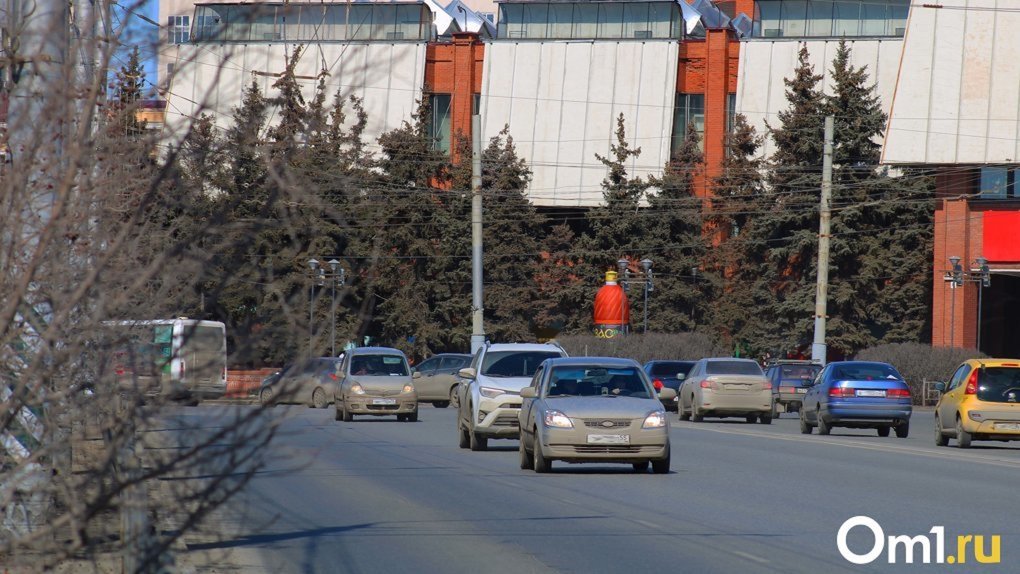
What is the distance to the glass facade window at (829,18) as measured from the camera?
7931 cm

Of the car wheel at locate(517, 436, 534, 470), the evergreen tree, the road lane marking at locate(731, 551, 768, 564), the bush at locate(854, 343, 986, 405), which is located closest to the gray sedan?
the car wheel at locate(517, 436, 534, 470)

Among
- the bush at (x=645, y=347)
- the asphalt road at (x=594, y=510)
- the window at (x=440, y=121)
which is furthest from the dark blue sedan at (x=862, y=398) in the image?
the window at (x=440, y=121)

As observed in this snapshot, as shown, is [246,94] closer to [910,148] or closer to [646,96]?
[910,148]

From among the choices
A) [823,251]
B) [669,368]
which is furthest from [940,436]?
[823,251]

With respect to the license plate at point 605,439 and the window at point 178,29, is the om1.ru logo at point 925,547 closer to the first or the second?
the license plate at point 605,439

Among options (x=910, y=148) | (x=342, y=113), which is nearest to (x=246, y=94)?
(x=342, y=113)

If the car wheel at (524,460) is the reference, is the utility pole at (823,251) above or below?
above

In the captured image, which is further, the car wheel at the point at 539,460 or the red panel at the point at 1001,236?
the red panel at the point at 1001,236

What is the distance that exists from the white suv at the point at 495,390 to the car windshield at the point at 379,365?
32.7 feet

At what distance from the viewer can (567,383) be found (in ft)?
68.0

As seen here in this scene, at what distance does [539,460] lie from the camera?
2011 centimetres

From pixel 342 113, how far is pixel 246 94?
366mm

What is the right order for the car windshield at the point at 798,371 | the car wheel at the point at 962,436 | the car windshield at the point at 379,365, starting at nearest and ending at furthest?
the car wheel at the point at 962,436, the car windshield at the point at 379,365, the car windshield at the point at 798,371

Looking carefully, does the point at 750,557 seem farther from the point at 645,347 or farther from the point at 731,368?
the point at 645,347
